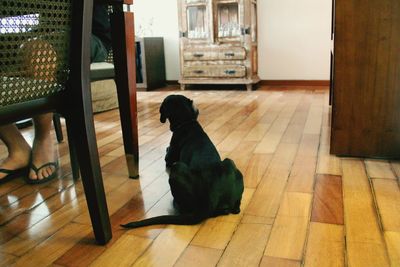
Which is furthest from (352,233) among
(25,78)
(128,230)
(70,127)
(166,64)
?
(166,64)

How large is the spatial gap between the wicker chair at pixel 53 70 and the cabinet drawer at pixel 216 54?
125 inches

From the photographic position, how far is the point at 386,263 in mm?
850

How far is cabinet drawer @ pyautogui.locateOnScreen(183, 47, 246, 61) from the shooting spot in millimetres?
3943

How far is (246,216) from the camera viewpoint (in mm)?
1111

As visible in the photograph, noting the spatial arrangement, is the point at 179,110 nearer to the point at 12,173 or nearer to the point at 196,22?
the point at 12,173

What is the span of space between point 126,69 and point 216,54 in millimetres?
2827

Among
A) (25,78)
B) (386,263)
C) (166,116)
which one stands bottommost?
(386,263)

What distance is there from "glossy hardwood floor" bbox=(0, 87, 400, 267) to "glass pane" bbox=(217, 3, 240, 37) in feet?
7.51

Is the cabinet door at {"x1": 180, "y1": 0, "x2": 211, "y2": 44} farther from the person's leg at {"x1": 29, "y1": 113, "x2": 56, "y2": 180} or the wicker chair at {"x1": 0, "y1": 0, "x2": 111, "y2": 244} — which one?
the wicker chair at {"x1": 0, "y1": 0, "x2": 111, "y2": 244}

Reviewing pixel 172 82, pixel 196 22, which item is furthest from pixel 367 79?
pixel 172 82

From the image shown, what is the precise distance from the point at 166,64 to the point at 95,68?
3.20 m

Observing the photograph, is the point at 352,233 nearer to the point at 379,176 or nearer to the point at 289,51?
the point at 379,176

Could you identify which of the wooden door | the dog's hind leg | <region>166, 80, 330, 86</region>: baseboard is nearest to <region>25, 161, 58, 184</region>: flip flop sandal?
the dog's hind leg

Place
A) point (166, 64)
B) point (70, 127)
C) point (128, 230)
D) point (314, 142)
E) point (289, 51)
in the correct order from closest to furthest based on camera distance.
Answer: point (70, 127)
point (128, 230)
point (314, 142)
point (289, 51)
point (166, 64)
